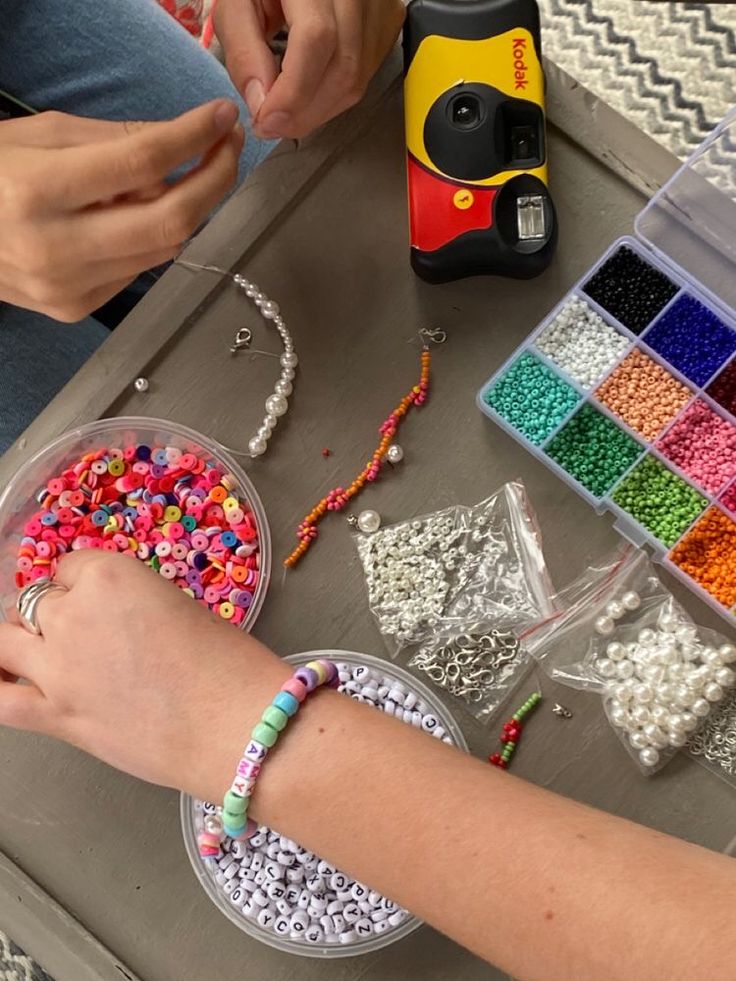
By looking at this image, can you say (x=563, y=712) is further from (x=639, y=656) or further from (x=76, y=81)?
(x=76, y=81)

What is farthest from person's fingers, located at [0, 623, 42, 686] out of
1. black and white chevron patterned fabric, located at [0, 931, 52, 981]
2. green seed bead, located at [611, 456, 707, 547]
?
black and white chevron patterned fabric, located at [0, 931, 52, 981]

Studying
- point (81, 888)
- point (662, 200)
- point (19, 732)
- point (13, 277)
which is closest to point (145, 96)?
point (13, 277)

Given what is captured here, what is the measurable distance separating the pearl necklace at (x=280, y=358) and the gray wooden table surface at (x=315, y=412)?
0.03 ft

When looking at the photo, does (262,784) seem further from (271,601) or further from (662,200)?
(662,200)

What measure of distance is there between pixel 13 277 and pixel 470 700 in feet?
1.91

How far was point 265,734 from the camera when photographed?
64 cm

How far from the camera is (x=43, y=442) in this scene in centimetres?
94

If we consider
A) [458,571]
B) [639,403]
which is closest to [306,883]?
[458,571]

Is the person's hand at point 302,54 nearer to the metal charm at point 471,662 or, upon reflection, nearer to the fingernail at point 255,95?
the fingernail at point 255,95

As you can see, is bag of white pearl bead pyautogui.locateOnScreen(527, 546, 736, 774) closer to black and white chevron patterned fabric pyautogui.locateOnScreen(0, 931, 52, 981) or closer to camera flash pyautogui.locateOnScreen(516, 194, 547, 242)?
camera flash pyautogui.locateOnScreen(516, 194, 547, 242)

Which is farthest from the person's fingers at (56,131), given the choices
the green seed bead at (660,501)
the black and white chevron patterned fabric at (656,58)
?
the black and white chevron patterned fabric at (656,58)

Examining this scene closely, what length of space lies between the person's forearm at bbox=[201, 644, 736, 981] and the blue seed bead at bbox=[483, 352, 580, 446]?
357 millimetres

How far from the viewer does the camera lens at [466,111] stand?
0.89 m

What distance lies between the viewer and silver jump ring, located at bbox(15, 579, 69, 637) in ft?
2.42
